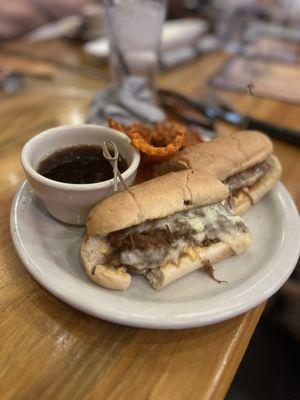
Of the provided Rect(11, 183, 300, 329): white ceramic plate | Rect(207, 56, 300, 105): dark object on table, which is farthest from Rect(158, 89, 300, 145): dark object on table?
Rect(11, 183, 300, 329): white ceramic plate

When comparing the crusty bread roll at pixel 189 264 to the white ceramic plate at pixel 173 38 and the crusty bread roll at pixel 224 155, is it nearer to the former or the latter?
the crusty bread roll at pixel 224 155

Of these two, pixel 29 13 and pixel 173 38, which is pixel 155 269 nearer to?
pixel 173 38

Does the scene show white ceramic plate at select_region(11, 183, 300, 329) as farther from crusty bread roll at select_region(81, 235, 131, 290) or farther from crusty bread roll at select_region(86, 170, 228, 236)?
crusty bread roll at select_region(86, 170, 228, 236)

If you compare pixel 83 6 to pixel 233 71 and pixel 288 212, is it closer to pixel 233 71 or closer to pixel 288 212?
pixel 233 71

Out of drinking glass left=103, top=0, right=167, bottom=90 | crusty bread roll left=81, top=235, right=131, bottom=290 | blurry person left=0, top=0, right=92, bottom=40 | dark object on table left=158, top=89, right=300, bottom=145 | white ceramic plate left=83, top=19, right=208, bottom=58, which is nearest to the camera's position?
crusty bread roll left=81, top=235, right=131, bottom=290

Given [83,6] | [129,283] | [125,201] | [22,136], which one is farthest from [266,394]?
[83,6]

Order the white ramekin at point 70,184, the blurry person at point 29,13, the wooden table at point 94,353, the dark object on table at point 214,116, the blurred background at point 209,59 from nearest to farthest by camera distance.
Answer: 1. the wooden table at point 94,353
2. the white ramekin at point 70,184
3. the blurred background at point 209,59
4. the dark object on table at point 214,116
5. the blurry person at point 29,13

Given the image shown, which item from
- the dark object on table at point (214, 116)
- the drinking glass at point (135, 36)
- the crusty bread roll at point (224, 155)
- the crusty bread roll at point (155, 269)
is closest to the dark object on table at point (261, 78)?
the dark object on table at point (214, 116)
